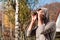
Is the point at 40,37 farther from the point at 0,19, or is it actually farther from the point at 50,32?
the point at 0,19

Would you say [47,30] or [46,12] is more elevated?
[46,12]

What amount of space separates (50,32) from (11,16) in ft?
39.7

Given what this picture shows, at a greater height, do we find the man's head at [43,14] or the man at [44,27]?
the man's head at [43,14]

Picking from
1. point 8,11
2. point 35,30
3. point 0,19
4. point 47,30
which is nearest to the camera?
point 47,30

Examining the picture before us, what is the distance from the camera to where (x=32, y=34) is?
1733 millimetres

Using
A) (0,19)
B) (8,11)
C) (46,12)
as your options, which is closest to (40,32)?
(46,12)

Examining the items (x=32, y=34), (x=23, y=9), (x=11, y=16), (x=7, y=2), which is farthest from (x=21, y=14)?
(x=32, y=34)

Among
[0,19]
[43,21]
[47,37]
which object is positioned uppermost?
[43,21]

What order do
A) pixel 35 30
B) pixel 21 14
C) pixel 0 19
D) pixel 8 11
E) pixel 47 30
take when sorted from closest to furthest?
pixel 47 30
pixel 35 30
pixel 21 14
pixel 8 11
pixel 0 19

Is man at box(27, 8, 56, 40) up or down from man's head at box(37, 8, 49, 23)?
down

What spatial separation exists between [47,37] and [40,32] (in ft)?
0.22

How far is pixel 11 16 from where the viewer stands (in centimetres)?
1367

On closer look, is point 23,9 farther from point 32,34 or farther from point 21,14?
point 32,34

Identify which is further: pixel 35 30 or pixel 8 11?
pixel 8 11
